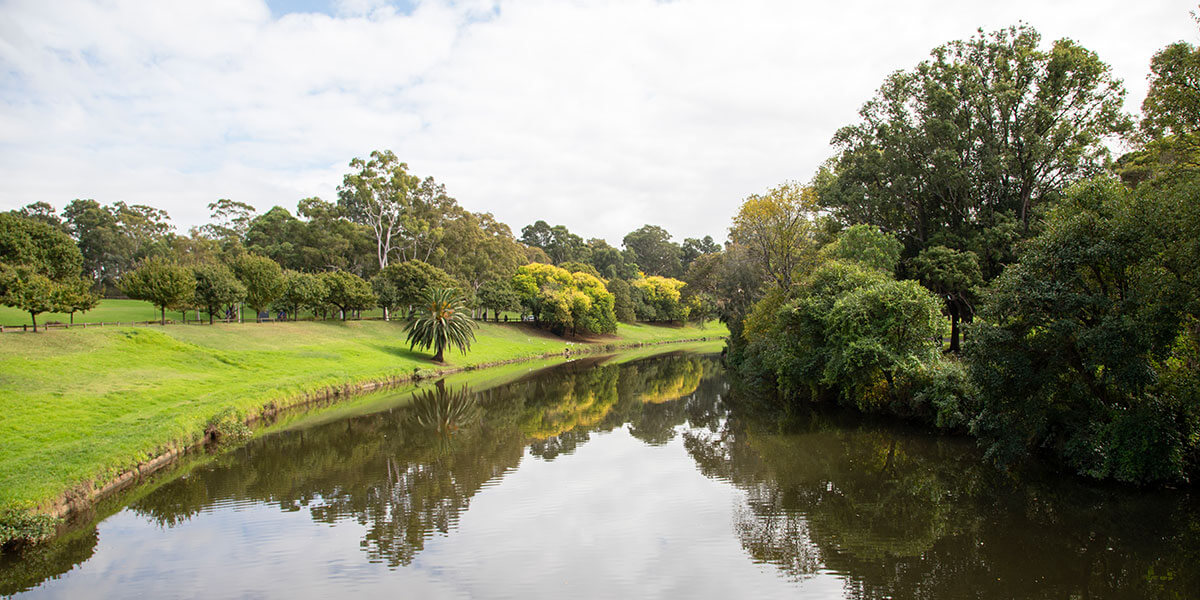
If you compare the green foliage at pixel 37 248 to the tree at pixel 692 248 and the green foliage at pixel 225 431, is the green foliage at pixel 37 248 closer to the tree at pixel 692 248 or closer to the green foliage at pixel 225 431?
the green foliage at pixel 225 431

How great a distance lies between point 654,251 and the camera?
137 metres

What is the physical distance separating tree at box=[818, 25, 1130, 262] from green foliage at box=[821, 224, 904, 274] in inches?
136

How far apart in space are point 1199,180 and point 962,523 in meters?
7.79

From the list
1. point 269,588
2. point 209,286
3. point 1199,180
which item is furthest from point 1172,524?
point 209,286

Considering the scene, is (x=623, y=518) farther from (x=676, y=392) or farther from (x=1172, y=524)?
(x=676, y=392)

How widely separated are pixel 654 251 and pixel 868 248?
4332 inches

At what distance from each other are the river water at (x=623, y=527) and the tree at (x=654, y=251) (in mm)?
109349

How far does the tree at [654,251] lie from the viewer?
13000 cm

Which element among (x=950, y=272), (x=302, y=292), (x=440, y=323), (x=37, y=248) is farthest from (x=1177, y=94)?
(x=37, y=248)

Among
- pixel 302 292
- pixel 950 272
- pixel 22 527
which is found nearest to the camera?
pixel 22 527

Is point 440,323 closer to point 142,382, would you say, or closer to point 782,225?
point 142,382

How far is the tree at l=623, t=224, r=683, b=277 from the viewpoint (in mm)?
130000

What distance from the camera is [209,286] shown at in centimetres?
4244

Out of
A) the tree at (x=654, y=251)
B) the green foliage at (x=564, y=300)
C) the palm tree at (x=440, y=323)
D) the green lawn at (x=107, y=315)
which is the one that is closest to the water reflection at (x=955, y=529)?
the palm tree at (x=440, y=323)
